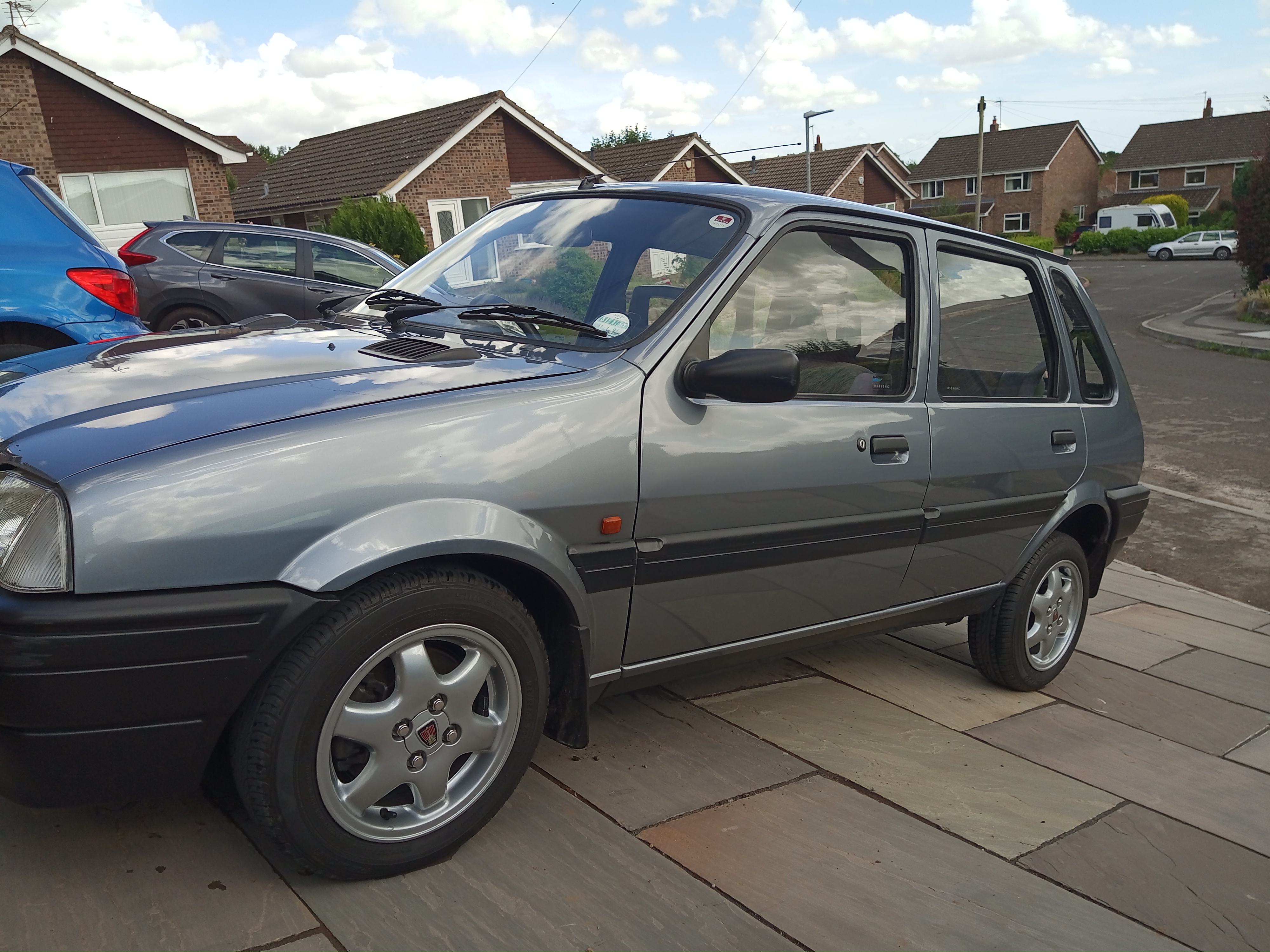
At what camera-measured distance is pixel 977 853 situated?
9.84 feet

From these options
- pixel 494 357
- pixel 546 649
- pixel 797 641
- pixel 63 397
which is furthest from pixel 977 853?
pixel 63 397

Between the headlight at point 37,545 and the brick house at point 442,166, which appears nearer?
the headlight at point 37,545

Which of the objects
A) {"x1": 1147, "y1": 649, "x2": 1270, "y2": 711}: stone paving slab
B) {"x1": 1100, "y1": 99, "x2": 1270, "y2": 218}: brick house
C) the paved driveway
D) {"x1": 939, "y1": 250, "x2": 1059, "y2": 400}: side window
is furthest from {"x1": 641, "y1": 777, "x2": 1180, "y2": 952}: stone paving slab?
{"x1": 1100, "y1": 99, "x2": 1270, "y2": 218}: brick house

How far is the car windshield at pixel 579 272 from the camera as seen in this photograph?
3082 millimetres

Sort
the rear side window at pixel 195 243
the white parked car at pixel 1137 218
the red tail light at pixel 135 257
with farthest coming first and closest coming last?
the white parked car at pixel 1137 218
the rear side window at pixel 195 243
the red tail light at pixel 135 257

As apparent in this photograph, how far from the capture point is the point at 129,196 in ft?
74.5

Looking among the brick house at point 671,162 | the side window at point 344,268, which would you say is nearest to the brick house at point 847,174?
the brick house at point 671,162

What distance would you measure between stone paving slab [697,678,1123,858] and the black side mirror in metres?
1.35

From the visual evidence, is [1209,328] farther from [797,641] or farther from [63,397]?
[63,397]

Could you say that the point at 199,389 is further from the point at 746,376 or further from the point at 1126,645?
the point at 1126,645

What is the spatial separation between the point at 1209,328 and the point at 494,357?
2363cm

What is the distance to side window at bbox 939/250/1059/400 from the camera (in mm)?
3779

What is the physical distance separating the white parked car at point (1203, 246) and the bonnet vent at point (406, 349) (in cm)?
5786

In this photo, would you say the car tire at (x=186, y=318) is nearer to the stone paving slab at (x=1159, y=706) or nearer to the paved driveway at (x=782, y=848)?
the paved driveway at (x=782, y=848)
